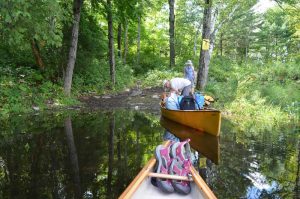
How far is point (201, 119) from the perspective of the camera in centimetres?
921

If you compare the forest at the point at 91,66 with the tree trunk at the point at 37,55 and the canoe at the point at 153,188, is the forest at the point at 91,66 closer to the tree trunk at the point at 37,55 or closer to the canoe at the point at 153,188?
the tree trunk at the point at 37,55

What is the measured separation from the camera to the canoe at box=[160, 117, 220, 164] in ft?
24.5

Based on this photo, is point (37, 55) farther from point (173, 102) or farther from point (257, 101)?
point (257, 101)

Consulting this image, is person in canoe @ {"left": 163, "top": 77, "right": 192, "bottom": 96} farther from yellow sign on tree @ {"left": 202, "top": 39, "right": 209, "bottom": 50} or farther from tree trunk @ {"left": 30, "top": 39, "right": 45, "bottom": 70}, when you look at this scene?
tree trunk @ {"left": 30, "top": 39, "right": 45, "bottom": 70}

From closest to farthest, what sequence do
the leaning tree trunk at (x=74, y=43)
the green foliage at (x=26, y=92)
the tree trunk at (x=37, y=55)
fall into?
the green foliage at (x=26, y=92)
the leaning tree trunk at (x=74, y=43)
the tree trunk at (x=37, y=55)

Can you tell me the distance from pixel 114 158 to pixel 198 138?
9.56 ft

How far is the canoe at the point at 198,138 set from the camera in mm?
7453

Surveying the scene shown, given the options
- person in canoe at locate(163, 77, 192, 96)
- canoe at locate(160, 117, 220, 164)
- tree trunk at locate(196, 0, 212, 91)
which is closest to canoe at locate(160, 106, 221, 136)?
canoe at locate(160, 117, 220, 164)

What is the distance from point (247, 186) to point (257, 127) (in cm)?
547

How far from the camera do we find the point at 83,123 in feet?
35.2

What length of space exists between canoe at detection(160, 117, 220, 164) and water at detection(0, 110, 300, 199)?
2 cm

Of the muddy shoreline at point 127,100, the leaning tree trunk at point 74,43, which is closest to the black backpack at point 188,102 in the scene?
the muddy shoreline at point 127,100

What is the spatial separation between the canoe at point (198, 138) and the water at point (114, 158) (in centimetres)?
2

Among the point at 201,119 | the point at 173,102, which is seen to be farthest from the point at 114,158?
the point at 173,102
